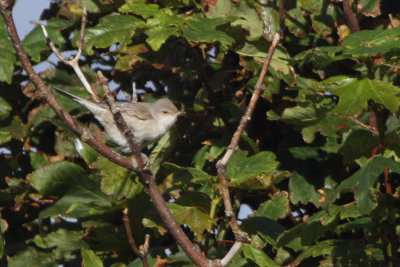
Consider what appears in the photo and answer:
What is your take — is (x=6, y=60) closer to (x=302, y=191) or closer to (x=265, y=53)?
(x=265, y=53)

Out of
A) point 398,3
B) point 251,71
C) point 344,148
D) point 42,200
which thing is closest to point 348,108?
point 344,148

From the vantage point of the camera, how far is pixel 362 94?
277 cm

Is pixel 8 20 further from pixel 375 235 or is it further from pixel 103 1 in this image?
pixel 375 235

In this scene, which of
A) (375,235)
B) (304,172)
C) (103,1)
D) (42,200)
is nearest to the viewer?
(375,235)

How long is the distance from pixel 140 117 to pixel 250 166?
1.89 m

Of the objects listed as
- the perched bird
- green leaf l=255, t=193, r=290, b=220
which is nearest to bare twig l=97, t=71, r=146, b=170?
green leaf l=255, t=193, r=290, b=220

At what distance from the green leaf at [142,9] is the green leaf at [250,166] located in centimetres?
86

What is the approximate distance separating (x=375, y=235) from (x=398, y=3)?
1.51 metres

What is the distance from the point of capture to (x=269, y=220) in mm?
3279

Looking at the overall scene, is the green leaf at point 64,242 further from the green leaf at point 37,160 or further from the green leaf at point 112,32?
the green leaf at point 112,32

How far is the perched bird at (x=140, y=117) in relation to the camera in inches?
159

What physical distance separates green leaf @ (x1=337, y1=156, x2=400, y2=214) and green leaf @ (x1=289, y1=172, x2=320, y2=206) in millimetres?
843

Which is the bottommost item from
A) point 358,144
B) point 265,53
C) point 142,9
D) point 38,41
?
point 358,144

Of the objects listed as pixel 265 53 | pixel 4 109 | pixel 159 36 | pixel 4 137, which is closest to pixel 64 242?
pixel 4 137
